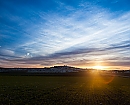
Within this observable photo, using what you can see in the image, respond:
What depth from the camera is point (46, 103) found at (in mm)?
19953

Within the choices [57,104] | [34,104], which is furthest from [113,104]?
[34,104]

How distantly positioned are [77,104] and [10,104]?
7207mm

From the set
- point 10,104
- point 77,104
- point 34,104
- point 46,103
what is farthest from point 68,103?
point 10,104

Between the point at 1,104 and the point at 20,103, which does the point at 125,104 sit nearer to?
the point at 20,103

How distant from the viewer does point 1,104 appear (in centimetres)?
1914

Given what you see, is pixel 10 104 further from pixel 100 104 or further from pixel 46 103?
pixel 100 104

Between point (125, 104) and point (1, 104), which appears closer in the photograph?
point (1, 104)

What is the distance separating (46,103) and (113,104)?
24.7ft

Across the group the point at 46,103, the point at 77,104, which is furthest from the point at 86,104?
the point at 46,103

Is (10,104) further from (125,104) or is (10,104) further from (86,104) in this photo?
(125,104)

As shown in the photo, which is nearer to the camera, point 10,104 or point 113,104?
point 10,104

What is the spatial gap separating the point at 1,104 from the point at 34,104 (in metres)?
3.51

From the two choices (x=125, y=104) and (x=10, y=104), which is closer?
(x=10, y=104)

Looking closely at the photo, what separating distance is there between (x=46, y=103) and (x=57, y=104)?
1.38m
